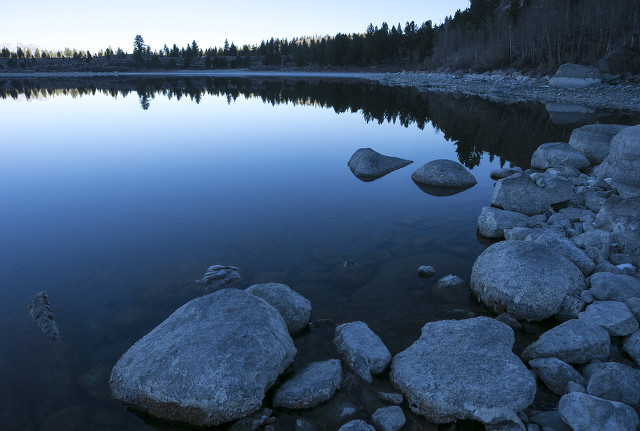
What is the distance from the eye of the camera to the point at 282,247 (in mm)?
9859

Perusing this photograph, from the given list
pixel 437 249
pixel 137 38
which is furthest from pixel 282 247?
pixel 137 38

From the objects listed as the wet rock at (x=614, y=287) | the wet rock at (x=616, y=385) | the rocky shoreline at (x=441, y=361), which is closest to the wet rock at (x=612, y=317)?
the rocky shoreline at (x=441, y=361)

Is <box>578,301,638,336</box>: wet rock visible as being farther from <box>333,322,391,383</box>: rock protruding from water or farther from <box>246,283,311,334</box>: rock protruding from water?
<box>246,283,311,334</box>: rock protruding from water

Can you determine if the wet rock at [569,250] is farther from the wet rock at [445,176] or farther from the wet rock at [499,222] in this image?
the wet rock at [445,176]

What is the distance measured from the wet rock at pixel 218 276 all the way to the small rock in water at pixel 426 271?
4.03m

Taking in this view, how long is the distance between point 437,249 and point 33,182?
1639 centimetres

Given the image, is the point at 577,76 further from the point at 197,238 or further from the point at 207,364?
the point at 207,364

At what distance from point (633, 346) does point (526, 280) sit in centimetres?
169

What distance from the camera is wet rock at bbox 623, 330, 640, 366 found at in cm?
541

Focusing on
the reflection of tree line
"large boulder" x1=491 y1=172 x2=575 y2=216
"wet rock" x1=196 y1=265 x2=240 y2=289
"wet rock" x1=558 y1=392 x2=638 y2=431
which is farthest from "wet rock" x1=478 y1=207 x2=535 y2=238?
the reflection of tree line

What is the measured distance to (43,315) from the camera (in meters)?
7.07

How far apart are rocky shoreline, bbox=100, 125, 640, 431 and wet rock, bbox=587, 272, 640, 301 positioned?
0.02 metres

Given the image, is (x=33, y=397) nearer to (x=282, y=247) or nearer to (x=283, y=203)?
(x=282, y=247)

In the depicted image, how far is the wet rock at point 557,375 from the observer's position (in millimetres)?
4996
